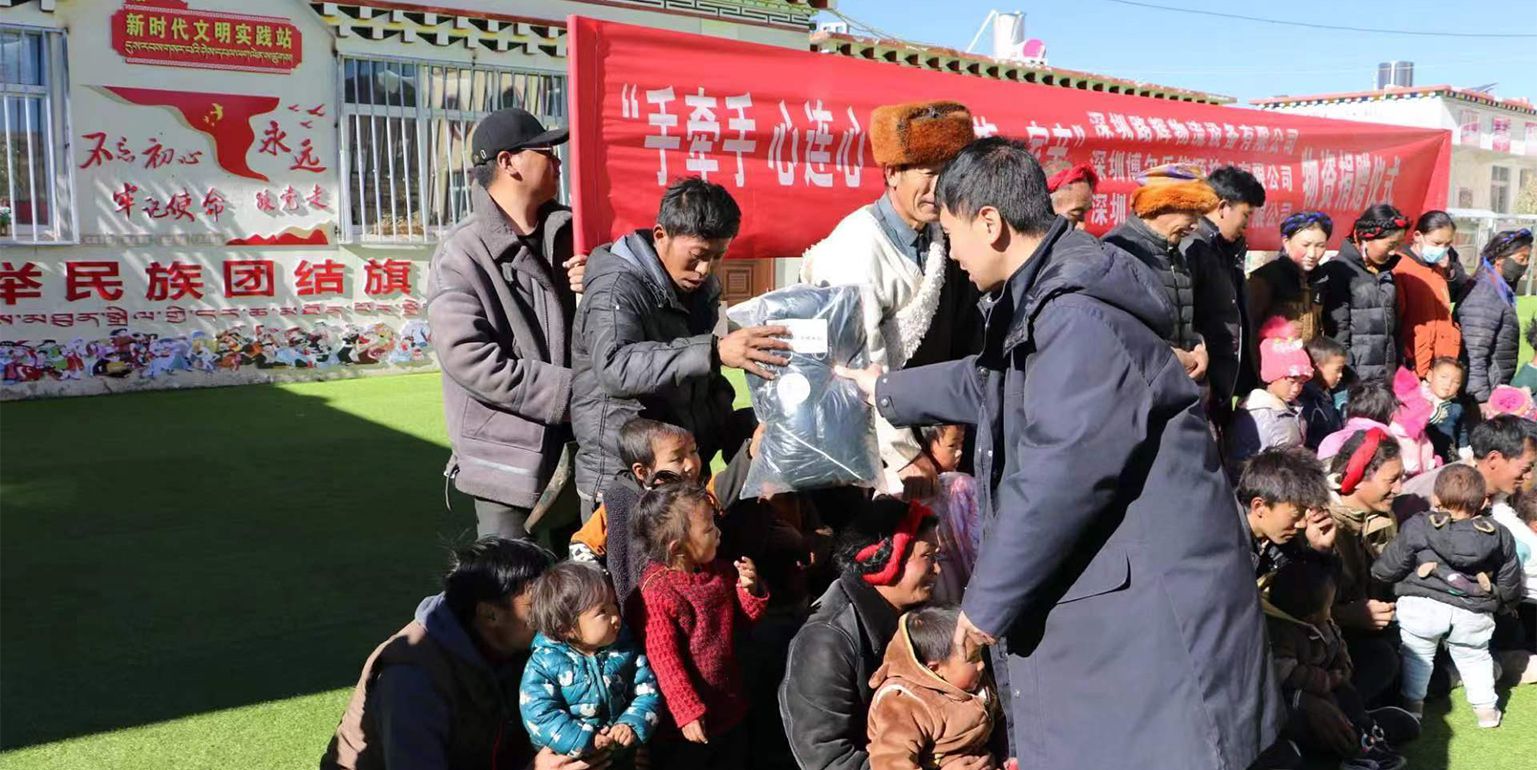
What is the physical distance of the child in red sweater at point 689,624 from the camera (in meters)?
2.83

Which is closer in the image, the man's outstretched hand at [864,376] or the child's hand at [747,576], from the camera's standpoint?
the man's outstretched hand at [864,376]

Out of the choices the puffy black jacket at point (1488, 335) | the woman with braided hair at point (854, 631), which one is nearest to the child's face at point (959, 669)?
the woman with braided hair at point (854, 631)

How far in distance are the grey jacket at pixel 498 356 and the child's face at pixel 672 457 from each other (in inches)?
13.2

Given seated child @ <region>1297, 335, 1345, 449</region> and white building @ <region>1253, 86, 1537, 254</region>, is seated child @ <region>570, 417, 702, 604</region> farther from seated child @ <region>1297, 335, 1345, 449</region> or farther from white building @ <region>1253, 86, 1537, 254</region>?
white building @ <region>1253, 86, 1537, 254</region>

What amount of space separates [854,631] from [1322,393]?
299cm

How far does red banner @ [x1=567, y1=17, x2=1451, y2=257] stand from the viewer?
357 cm

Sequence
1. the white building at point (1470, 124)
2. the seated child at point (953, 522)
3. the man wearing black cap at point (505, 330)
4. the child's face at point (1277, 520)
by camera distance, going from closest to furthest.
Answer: the man wearing black cap at point (505, 330) < the seated child at point (953, 522) < the child's face at point (1277, 520) < the white building at point (1470, 124)

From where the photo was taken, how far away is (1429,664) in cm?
393

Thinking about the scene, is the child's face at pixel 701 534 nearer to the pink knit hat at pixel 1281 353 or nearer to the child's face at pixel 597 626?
the child's face at pixel 597 626

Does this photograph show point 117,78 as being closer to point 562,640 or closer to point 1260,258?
point 562,640

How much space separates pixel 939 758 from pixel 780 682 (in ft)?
1.47

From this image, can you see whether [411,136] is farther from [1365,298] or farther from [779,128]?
[1365,298]

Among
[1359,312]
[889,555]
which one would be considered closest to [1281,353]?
[1359,312]

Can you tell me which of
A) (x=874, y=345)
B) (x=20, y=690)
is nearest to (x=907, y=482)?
(x=874, y=345)
